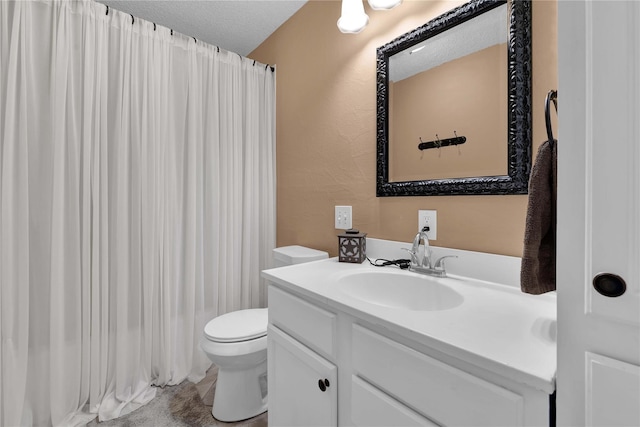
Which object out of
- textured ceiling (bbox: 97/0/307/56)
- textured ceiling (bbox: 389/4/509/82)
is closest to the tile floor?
textured ceiling (bbox: 389/4/509/82)

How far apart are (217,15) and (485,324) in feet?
7.57

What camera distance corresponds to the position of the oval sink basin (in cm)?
105

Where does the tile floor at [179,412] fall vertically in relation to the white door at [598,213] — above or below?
below

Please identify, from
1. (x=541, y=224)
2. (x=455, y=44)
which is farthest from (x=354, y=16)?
(x=541, y=224)

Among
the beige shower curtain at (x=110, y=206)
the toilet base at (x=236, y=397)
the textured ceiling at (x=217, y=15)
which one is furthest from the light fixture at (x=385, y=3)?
the toilet base at (x=236, y=397)

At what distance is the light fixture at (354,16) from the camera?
1.36 m

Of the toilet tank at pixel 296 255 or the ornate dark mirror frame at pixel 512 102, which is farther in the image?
the toilet tank at pixel 296 255

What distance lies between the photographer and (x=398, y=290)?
3.78 ft

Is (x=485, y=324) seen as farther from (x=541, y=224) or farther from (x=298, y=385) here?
(x=298, y=385)

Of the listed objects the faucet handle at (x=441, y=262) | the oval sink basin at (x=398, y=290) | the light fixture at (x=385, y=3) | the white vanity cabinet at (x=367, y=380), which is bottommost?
the white vanity cabinet at (x=367, y=380)

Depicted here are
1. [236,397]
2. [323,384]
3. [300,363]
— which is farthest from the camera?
[236,397]

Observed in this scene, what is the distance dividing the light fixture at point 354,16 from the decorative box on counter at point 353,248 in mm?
994

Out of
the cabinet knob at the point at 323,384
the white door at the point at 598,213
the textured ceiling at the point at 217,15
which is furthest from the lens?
the textured ceiling at the point at 217,15

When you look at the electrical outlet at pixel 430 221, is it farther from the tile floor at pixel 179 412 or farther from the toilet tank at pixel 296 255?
the tile floor at pixel 179 412
